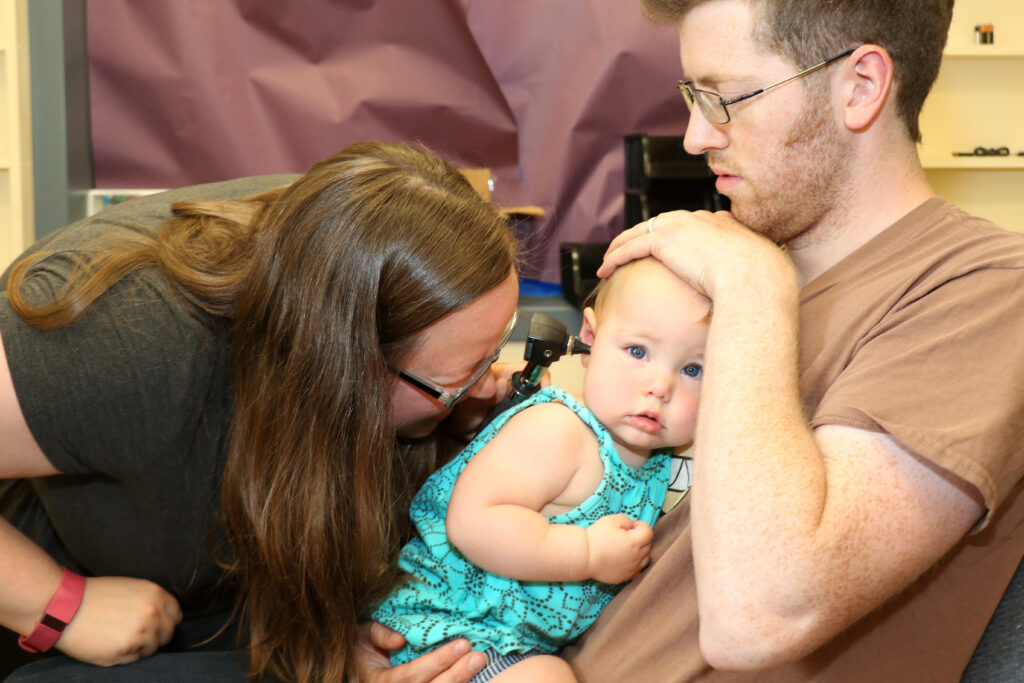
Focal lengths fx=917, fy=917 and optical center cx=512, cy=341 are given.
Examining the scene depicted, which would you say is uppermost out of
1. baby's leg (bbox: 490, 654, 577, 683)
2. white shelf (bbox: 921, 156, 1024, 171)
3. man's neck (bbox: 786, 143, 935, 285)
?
man's neck (bbox: 786, 143, 935, 285)

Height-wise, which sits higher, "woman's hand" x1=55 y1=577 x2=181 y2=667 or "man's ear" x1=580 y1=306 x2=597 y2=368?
"man's ear" x1=580 y1=306 x2=597 y2=368

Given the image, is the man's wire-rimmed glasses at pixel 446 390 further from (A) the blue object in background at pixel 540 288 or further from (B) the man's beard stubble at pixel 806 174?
(A) the blue object in background at pixel 540 288

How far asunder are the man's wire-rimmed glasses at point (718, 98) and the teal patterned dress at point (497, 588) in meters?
0.52

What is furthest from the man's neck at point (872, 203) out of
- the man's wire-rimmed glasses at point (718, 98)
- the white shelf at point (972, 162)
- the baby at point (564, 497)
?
the white shelf at point (972, 162)

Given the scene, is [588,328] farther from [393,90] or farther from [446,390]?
[393,90]

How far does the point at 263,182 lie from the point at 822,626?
1366mm

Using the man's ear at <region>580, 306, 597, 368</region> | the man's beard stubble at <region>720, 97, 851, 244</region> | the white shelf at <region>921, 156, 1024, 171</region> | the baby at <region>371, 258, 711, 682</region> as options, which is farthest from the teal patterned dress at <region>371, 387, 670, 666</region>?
the white shelf at <region>921, 156, 1024, 171</region>

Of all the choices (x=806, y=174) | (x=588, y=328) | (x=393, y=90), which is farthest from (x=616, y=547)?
(x=393, y=90)

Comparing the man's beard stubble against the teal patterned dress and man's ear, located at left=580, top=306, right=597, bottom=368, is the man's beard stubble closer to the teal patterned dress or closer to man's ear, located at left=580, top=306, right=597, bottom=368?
man's ear, located at left=580, top=306, right=597, bottom=368

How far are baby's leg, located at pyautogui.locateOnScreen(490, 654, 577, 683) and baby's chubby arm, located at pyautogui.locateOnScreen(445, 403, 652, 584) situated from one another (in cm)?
13

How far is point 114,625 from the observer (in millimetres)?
1520

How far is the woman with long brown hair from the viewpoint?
1369mm

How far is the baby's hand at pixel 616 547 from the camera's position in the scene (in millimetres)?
1384

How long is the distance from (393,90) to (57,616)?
7.29ft
